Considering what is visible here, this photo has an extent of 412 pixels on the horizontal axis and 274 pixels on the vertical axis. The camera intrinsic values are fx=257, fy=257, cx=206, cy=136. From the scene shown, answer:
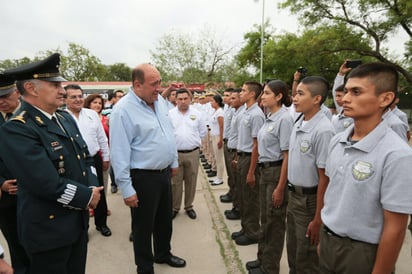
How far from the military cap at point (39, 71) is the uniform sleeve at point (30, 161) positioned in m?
0.36

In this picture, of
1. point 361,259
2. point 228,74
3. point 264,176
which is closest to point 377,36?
point 228,74

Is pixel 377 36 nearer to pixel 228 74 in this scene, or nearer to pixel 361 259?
pixel 228 74

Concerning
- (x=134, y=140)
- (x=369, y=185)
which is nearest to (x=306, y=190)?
(x=369, y=185)

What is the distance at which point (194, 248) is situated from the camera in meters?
3.47

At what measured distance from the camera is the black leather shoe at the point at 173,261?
3082mm

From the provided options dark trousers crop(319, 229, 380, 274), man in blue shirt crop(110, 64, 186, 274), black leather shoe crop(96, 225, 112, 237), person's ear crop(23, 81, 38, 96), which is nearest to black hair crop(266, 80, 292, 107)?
man in blue shirt crop(110, 64, 186, 274)

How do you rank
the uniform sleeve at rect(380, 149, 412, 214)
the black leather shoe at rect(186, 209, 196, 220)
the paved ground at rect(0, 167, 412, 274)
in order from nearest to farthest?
1. the uniform sleeve at rect(380, 149, 412, 214)
2. the paved ground at rect(0, 167, 412, 274)
3. the black leather shoe at rect(186, 209, 196, 220)

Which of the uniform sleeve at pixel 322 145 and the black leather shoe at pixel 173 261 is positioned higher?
the uniform sleeve at pixel 322 145

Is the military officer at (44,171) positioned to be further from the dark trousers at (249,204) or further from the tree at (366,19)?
the tree at (366,19)

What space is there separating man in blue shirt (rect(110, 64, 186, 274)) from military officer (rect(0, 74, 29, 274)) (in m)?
0.96

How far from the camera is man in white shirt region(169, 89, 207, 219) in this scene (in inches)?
174

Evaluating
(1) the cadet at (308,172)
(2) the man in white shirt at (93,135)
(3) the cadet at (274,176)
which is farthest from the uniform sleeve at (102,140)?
(1) the cadet at (308,172)

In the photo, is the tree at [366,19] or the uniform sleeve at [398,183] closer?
the uniform sleeve at [398,183]

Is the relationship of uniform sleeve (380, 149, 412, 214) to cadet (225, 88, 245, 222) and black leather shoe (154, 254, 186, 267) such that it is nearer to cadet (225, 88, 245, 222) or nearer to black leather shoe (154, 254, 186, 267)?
black leather shoe (154, 254, 186, 267)
